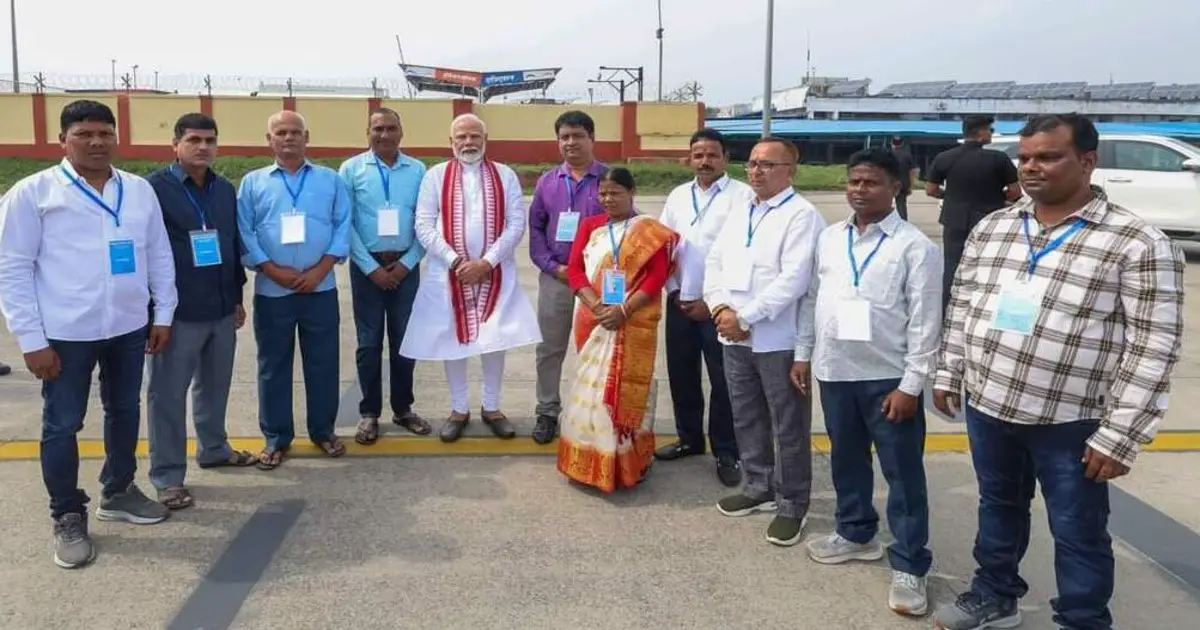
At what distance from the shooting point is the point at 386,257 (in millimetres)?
4969

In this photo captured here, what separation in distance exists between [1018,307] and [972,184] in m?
4.97

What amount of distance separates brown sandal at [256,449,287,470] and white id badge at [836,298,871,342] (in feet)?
9.46

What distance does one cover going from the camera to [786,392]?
374cm

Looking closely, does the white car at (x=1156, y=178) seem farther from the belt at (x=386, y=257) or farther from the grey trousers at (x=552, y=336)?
the belt at (x=386, y=257)

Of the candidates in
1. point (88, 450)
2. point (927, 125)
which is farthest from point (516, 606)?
point (927, 125)

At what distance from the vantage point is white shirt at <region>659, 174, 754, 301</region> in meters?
4.32

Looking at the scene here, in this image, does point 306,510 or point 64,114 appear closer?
point 64,114

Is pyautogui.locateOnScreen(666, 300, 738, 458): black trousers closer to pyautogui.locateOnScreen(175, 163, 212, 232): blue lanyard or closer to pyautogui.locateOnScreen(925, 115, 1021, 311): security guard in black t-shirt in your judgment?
pyautogui.locateOnScreen(175, 163, 212, 232): blue lanyard

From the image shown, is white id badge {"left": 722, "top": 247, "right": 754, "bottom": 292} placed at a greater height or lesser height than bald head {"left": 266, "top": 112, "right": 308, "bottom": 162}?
lesser

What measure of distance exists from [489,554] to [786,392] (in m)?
1.37

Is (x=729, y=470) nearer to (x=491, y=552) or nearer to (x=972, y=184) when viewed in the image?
(x=491, y=552)

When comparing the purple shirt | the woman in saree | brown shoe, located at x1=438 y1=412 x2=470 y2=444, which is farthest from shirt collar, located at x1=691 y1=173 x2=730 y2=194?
brown shoe, located at x1=438 y1=412 x2=470 y2=444

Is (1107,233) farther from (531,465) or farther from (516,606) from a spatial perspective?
(531,465)

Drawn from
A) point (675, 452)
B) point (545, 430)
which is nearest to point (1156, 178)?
point (675, 452)
